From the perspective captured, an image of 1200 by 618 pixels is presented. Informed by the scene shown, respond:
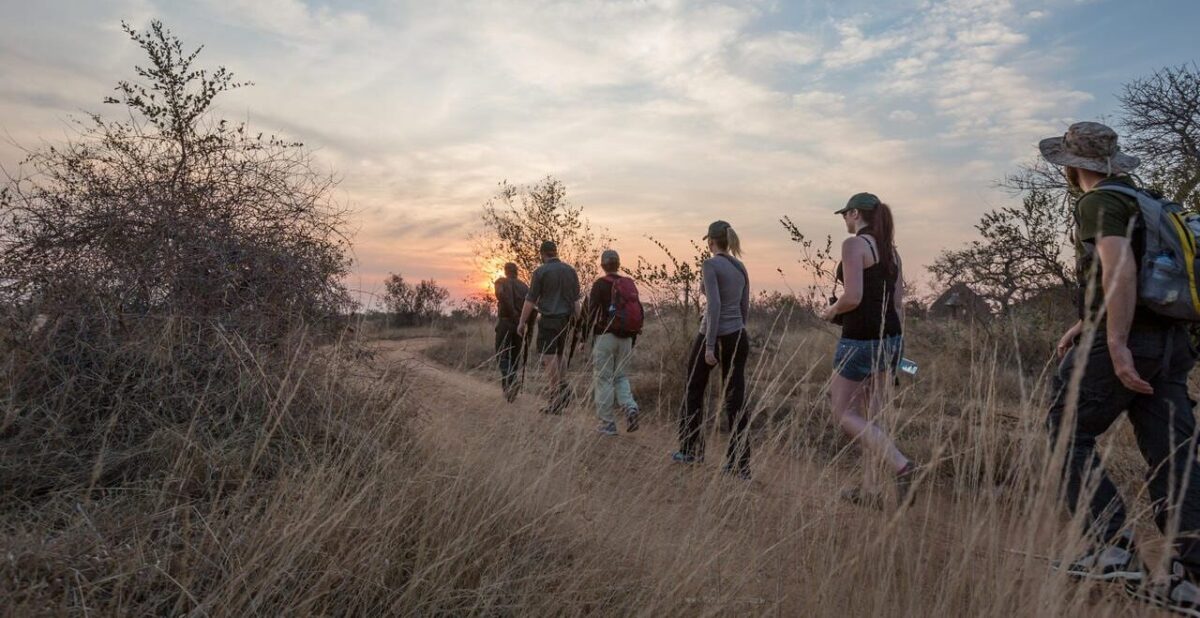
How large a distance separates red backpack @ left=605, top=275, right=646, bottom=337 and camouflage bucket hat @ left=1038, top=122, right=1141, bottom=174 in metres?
4.31

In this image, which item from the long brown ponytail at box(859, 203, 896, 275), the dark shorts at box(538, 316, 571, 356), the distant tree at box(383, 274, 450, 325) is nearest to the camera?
the long brown ponytail at box(859, 203, 896, 275)

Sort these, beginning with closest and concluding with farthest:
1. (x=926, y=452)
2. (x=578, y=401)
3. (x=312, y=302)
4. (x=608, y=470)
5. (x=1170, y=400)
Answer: (x=1170, y=400)
(x=578, y=401)
(x=608, y=470)
(x=312, y=302)
(x=926, y=452)

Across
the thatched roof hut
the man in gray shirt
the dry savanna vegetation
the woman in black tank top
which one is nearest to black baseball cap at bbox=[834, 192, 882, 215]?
the woman in black tank top

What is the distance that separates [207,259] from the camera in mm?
4531

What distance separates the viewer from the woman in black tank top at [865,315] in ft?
13.6

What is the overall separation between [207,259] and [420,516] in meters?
2.62

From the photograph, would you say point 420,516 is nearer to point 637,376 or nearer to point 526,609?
point 526,609

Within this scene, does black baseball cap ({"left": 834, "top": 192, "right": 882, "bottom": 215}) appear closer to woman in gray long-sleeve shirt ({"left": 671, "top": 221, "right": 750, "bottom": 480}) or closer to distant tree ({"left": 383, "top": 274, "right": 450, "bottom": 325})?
woman in gray long-sleeve shirt ({"left": 671, "top": 221, "right": 750, "bottom": 480})

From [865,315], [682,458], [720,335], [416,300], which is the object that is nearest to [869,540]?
[865,315]

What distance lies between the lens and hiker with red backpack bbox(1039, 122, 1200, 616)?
2830 mm

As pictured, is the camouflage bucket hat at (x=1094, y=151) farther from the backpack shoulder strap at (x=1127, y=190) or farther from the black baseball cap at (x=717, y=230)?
the black baseball cap at (x=717, y=230)

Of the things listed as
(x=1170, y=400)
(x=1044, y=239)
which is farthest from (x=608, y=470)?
(x=1044, y=239)

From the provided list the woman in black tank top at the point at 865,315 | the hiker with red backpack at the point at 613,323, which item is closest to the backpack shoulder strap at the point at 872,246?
the woman in black tank top at the point at 865,315

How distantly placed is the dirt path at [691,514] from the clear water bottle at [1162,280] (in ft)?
4.13
